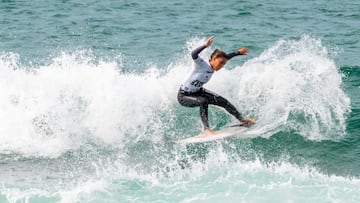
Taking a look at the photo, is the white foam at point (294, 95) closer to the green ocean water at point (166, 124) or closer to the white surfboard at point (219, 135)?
the green ocean water at point (166, 124)

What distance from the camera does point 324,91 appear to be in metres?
15.7

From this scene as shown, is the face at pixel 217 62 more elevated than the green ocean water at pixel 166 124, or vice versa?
the face at pixel 217 62

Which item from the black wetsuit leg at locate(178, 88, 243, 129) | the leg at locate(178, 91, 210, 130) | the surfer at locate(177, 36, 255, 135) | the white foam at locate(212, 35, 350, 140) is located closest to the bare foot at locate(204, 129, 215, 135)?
the surfer at locate(177, 36, 255, 135)

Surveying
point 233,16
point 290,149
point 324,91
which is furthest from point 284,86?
point 233,16

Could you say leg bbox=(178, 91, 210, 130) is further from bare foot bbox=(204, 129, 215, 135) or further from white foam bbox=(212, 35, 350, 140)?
white foam bbox=(212, 35, 350, 140)

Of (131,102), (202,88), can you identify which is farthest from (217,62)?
(131,102)

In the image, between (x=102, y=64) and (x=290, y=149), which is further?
(x=102, y=64)

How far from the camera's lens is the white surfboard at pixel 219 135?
45.4 ft

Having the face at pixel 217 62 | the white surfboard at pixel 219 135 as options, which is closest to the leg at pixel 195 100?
the white surfboard at pixel 219 135

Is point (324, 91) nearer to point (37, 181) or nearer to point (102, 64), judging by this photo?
point (102, 64)

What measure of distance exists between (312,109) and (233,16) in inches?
499

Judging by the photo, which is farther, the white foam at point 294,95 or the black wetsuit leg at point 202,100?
the white foam at point 294,95

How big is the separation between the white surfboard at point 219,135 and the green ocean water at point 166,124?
188 mm

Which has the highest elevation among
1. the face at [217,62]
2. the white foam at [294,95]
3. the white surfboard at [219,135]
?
the face at [217,62]
